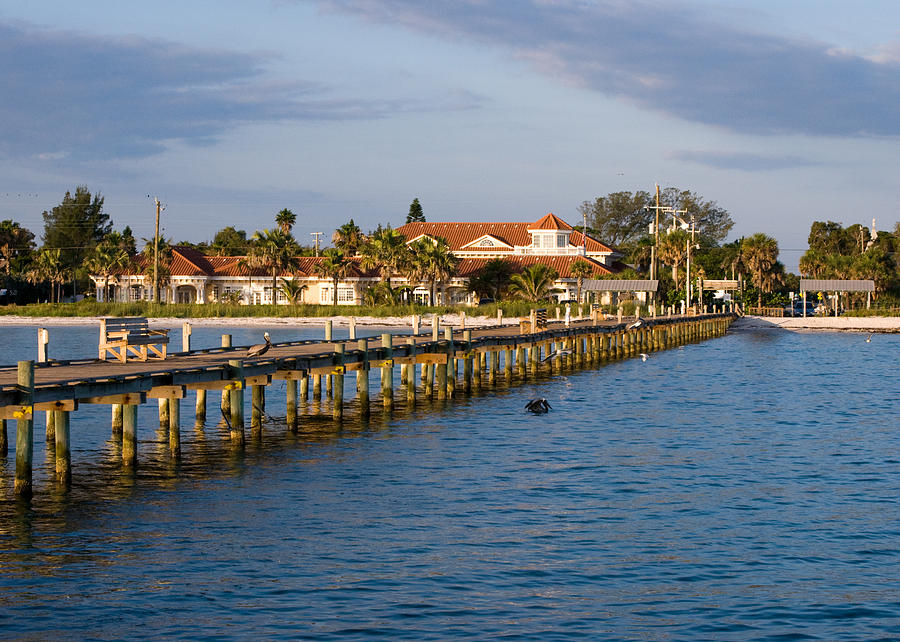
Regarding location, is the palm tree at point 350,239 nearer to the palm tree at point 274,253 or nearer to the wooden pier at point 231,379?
the palm tree at point 274,253

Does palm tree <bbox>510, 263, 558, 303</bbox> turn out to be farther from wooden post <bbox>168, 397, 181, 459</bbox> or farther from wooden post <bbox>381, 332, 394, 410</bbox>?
wooden post <bbox>168, 397, 181, 459</bbox>

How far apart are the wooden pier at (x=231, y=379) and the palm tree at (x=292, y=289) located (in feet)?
152

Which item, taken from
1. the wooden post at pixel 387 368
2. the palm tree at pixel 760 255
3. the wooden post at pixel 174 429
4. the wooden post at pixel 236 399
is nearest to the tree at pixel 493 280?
the palm tree at pixel 760 255

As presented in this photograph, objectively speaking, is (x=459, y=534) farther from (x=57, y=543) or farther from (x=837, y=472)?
(x=837, y=472)

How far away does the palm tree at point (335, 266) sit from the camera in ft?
301

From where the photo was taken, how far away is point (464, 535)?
1719cm

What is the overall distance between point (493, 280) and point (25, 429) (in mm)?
74455

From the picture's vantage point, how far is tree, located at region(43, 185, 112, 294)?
128 m

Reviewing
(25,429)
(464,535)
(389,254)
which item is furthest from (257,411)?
(389,254)

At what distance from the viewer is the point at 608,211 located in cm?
15125

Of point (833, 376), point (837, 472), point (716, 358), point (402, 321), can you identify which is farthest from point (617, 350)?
point (837, 472)

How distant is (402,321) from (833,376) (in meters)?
38.5

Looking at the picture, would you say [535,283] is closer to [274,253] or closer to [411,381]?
[274,253]

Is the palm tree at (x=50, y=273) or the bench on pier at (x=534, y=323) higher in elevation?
the palm tree at (x=50, y=273)
